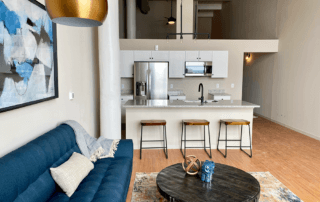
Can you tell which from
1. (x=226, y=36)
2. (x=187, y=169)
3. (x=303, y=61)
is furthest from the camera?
(x=226, y=36)

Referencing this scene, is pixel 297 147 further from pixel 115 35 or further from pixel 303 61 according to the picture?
pixel 115 35

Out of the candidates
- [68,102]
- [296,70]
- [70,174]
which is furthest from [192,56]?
[70,174]

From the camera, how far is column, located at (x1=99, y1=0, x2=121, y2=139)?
3.81 m

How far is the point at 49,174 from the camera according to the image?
6.20 feet

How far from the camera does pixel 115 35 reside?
3904mm

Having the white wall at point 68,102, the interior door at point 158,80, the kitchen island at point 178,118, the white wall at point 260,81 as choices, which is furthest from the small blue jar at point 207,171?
the white wall at point 260,81

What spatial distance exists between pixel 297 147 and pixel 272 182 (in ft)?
6.53

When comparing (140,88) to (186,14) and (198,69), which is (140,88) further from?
(186,14)

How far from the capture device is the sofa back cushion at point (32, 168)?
1421mm

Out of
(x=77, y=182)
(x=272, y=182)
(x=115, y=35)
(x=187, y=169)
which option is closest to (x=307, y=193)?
(x=272, y=182)

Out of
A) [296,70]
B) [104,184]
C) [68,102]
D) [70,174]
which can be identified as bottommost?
[104,184]

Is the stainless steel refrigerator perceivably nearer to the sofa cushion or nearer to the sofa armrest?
the sofa armrest

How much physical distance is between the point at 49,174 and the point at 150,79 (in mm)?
4267

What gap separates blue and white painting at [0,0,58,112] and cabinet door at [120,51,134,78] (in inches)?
137
